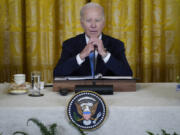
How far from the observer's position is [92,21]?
82.7 inches

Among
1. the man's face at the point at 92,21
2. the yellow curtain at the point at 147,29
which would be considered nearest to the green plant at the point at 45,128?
the man's face at the point at 92,21

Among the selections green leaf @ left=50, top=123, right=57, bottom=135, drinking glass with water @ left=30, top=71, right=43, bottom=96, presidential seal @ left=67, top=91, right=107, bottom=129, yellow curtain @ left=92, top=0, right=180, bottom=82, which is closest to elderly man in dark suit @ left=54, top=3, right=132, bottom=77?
drinking glass with water @ left=30, top=71, right=43, bottom=96

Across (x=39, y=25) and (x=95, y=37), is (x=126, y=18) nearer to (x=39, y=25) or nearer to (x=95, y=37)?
(x=95, y=37)

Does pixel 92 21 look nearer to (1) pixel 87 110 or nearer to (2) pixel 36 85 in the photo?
(2) pixel 36 85

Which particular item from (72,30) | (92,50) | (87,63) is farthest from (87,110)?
(72,30)

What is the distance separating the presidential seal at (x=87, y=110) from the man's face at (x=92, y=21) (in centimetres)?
103

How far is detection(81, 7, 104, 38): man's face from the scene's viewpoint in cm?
209

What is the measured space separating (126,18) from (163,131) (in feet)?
6.39

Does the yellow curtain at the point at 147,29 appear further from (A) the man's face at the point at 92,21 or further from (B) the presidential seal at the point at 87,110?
(B) the presidential seal at the point at 87,110

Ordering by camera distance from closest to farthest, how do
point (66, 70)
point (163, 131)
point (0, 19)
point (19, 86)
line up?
point (163, 131) < point (19, 86) < point (66, 70) < point (0, 19)

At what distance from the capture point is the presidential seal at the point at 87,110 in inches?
44.9

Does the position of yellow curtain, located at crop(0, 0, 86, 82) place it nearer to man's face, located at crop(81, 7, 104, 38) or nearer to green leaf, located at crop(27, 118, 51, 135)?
man's face, located at crop(81, 7, 104, 38)

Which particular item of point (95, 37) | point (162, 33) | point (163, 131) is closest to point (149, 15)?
point (162, 33)

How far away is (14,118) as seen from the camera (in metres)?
1.16
